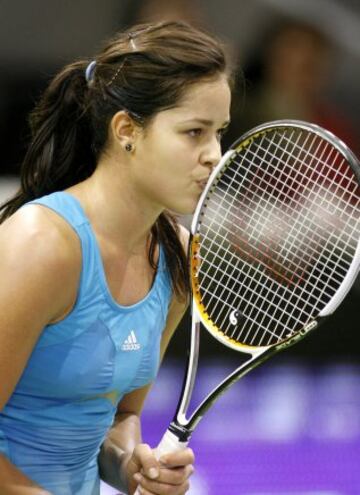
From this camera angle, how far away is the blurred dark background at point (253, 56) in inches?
127

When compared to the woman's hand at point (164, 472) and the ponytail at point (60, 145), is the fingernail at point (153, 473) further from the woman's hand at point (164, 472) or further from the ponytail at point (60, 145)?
the ponytail at point (60, 145)

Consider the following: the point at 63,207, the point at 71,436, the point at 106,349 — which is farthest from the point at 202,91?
the point at 71,436

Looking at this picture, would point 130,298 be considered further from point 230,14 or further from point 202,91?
point 230,14

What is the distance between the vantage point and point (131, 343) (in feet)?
5.51

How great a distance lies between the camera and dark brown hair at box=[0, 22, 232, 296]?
1.63 meters

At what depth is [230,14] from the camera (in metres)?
3.46

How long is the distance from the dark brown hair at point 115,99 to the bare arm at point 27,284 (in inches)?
8.6

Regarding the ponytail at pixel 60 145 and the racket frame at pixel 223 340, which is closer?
the racket frame at pixel 223 340

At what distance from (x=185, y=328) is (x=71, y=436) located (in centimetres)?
156

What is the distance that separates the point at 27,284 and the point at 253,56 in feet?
6.76

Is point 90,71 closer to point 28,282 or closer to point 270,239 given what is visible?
point 28,282

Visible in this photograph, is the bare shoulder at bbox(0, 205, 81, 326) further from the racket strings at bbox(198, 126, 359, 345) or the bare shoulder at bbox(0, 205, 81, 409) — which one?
the racket strings at bbox(198, 126, 359, 345)

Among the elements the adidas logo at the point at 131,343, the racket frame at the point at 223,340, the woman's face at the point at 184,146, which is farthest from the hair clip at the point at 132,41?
the adidas logo at the point at 131,343

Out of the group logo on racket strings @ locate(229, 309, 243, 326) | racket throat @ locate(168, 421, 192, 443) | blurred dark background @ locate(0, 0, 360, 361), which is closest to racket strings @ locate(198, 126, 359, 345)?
logo on racket strings @ locate(229, 309, 243, 326)
